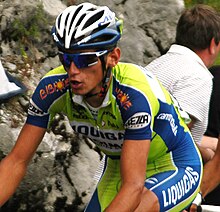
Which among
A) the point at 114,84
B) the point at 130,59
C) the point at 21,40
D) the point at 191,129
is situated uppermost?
the point at 114,84

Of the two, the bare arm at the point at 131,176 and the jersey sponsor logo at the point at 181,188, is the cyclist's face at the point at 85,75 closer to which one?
the bare arm at the point at 131,176

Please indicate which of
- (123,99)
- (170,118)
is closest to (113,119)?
(123,99)

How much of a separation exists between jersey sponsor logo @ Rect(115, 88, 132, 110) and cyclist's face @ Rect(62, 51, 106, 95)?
145 millimetres

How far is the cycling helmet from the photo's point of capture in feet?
15.2

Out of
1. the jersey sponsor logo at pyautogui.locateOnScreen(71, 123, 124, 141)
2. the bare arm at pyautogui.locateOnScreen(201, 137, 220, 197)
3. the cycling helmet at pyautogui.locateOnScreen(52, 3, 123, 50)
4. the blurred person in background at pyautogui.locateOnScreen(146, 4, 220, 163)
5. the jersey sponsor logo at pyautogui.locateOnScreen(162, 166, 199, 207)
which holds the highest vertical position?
the cycling helmet at pyautogui.locateOnScreen(52, 3, 123, 50)

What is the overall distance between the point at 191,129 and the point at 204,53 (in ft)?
1.89

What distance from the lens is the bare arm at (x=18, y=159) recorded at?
4.94 meters

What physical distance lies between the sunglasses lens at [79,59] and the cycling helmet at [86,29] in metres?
0.04

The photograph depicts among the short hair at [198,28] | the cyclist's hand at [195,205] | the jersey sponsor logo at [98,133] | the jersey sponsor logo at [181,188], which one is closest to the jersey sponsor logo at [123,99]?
the jersey sponsor logo at [98,133]

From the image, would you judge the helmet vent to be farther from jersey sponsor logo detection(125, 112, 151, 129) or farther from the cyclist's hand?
the cyclist's hand

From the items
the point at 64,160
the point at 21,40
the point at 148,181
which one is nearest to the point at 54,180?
the point at 64,160

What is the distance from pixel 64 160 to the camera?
7.16m

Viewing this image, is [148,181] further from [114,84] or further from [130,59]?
[130,59]

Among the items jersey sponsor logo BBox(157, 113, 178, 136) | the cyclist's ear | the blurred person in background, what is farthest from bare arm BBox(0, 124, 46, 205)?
the blurred person in background
